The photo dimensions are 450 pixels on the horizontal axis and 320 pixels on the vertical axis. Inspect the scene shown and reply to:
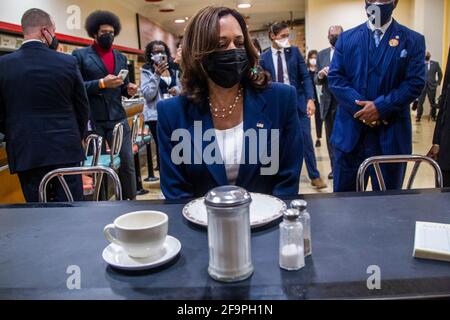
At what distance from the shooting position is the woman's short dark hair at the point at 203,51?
148 centimetres

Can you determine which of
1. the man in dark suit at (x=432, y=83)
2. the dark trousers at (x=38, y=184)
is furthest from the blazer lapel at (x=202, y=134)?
the man in dark suit at (x=432, y=83)

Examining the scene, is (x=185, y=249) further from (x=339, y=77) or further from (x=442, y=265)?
(x=339, y=77)

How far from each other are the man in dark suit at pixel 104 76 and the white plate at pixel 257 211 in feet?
7.87

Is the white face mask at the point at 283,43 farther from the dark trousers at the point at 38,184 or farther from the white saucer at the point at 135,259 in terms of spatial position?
the white saucer at the point at 135,259

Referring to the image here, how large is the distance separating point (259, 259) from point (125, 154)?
291cm

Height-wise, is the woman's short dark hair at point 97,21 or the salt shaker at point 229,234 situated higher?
the woman's short dark hair at point 97,21

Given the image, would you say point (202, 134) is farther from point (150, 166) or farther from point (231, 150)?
point (150, 166)

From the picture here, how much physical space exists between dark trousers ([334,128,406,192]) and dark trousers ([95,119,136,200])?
1.98 m

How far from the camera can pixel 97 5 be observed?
7605mm

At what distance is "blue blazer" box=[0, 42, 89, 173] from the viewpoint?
7.75ft

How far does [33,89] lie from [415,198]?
2.14 m

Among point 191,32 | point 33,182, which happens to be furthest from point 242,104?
point 33,182

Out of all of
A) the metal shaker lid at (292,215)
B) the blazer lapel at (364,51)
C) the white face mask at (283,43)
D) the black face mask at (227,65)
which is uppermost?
the white face mask at (283,43)

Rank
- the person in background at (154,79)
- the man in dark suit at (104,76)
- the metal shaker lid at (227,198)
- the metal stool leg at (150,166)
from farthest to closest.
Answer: the metal stool leg at (150,166), the person in background at (154,79), the man in dark suit at (104,76), the metal shaker lid at (227,198)
